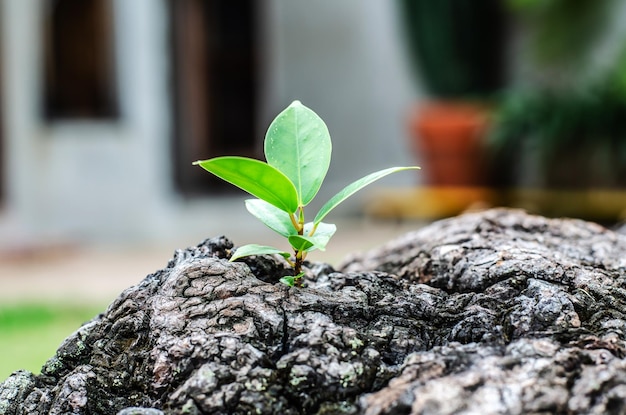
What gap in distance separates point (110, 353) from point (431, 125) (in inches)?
221

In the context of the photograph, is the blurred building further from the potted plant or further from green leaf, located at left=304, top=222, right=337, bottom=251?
green leaf, located at left=304, top=222, right=337, bottom=251

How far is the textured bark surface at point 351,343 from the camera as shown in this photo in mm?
662

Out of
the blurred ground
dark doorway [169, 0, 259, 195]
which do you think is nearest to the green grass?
the blurred ground

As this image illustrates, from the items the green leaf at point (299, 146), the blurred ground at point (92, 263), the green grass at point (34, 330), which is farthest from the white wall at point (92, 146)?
the green leaf at point (299, 146)

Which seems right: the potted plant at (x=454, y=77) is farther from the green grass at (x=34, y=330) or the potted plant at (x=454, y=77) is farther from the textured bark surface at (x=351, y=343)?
the textured bark surface at (x=351, y=343)

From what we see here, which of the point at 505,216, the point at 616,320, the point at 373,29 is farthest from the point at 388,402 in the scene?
the point at 373,29

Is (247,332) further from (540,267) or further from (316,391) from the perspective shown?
(540,267)

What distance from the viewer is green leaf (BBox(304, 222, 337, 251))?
79 cm

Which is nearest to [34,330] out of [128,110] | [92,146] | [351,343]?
[351,343]

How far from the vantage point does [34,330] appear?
2.64 m

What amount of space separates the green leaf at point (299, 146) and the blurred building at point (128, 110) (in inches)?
216

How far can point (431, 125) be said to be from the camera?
6.25 m

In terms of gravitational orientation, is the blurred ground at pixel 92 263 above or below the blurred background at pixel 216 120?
below

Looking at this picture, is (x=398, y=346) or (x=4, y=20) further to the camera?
(x=4, y=20)
